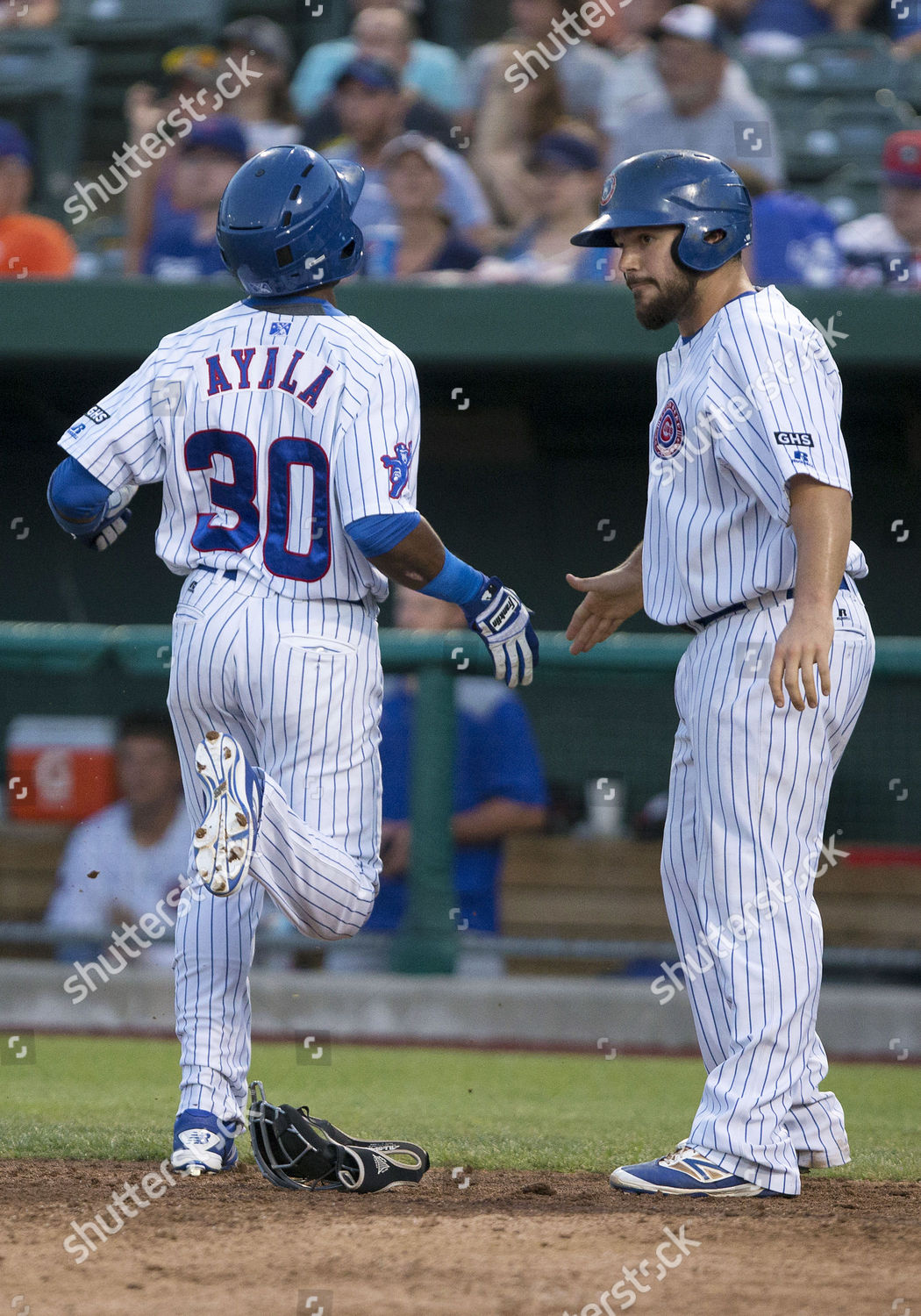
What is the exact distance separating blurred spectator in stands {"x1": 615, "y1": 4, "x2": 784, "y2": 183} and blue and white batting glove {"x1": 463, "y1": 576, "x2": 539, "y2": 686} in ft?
14.7

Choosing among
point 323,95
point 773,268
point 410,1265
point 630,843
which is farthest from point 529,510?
point 410,1265

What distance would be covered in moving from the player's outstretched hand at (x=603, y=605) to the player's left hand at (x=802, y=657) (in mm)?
719

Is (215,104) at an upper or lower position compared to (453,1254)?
upper

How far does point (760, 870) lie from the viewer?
289 cm

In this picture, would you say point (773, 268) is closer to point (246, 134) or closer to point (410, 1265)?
point (246, 134)

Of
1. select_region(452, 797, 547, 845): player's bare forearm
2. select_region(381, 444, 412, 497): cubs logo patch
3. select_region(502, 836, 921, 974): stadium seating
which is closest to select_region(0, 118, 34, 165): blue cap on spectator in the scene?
select_region(452, 797, 547, 845): player's bare forearm

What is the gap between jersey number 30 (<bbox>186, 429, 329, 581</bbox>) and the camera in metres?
2.97

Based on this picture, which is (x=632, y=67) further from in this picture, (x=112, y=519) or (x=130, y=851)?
(x=112, y=519)

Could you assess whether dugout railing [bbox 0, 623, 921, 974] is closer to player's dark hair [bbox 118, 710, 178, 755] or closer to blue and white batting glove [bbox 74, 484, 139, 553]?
player's dark hair [bbox 118, 710, 178, 755]

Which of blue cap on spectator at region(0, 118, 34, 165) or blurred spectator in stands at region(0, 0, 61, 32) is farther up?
blurred spectator in stands at region(0, 0, 61, 32)

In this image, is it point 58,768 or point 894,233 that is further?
point 894,233

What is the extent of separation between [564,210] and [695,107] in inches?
28.7

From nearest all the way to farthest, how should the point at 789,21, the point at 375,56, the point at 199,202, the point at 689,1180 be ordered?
1. the point at 689,1180
2. the point at 199,202
3. the point at 375,56
4. the point at 789,21

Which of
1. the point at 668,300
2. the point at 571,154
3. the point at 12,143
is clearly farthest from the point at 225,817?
the point at 12,143
